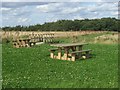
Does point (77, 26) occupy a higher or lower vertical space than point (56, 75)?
lower

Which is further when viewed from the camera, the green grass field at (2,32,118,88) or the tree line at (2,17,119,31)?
the tree line at (2,17,119,31)

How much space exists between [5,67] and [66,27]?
82.2m

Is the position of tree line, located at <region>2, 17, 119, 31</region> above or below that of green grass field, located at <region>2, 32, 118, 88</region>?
below

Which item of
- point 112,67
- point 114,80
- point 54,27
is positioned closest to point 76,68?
point 112,67

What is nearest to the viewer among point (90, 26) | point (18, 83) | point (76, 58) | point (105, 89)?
point (105, 89)

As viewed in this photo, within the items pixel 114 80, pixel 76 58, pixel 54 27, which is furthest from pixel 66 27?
pixel 114 80

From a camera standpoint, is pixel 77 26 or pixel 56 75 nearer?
pixel 56 75

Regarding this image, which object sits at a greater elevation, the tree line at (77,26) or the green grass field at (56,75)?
the green grass field at (56,75)

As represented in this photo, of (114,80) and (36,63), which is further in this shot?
(36,63)

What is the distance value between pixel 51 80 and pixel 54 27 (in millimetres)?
83161

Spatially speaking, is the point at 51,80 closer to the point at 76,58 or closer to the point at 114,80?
the point at 114,80

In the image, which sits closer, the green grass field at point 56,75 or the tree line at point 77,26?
the green grass field at point 56,75

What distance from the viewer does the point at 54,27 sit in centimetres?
9306

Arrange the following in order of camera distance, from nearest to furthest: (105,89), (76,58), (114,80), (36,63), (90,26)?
(105,89)
(114,80)
(36,63)
(76,58)
(90,26)
